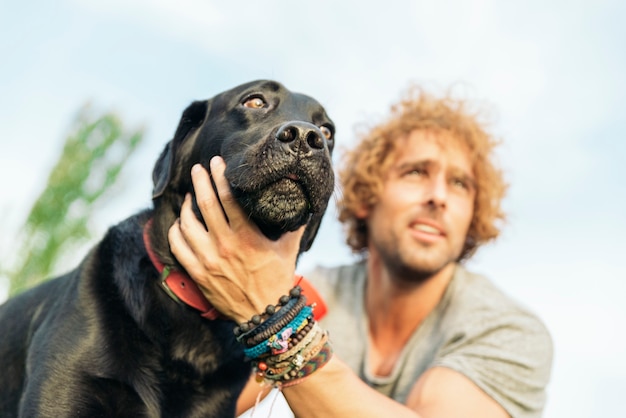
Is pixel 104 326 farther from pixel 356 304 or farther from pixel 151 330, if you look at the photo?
pixel 356 304

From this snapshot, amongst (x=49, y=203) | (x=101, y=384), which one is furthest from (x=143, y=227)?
(x=49, y=203)

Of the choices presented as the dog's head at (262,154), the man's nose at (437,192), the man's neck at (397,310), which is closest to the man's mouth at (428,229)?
the man's nose at (437,192)

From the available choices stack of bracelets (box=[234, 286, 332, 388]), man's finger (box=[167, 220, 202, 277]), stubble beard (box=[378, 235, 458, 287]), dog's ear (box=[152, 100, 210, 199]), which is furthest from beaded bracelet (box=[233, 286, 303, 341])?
stubble beard (box=[378, 235, 458, 287])

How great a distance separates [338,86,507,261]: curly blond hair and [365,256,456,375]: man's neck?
66 centimetres

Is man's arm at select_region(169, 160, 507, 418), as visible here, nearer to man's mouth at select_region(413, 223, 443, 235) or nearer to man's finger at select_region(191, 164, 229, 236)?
man's finger at select_region(191, 164, 229, 236)

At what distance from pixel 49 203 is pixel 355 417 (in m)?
14.4

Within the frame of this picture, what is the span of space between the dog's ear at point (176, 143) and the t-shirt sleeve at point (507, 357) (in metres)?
1.69

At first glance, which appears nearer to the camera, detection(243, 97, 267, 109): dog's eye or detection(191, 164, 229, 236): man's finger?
detection(191, 164, 229, 236): man's finger

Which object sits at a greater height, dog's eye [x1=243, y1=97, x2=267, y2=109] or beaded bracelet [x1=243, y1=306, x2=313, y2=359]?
dog's eye [x1=243, y1=97, x2=267, y2=109]

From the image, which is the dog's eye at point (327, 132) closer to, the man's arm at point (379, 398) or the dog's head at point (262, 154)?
the dog's head at point (262, 154)

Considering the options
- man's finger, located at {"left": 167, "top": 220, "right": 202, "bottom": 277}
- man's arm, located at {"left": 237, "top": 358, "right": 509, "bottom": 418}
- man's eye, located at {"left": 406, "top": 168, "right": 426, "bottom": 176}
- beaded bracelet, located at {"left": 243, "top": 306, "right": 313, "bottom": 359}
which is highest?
man's eye, located at {"left": 406, "top": 168, "right": 426, "bottom": 176}

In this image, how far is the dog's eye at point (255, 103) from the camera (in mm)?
2539

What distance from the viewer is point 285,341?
210 cm

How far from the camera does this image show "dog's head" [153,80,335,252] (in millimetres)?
2111
